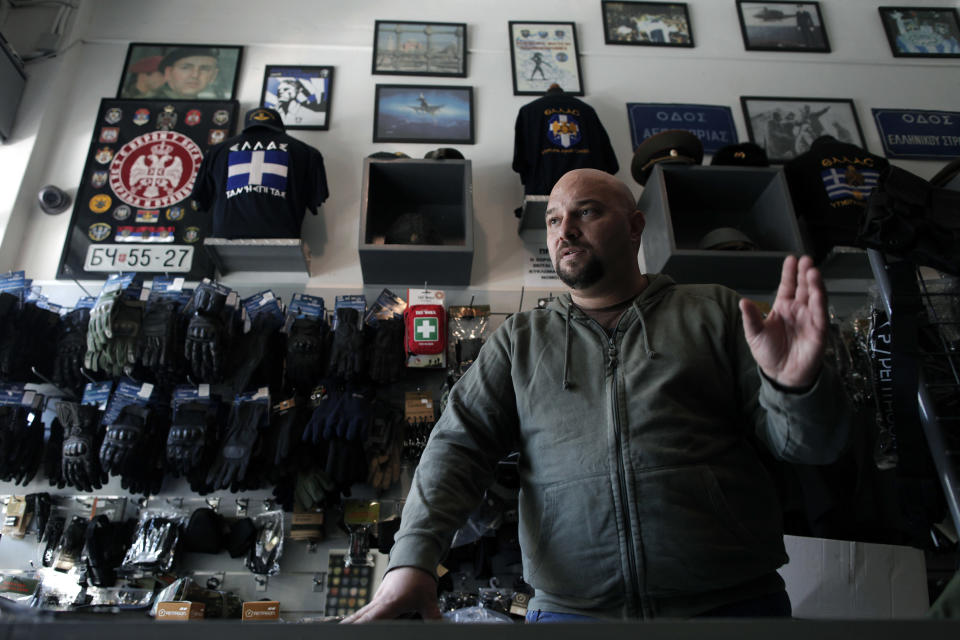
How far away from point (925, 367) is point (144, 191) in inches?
151

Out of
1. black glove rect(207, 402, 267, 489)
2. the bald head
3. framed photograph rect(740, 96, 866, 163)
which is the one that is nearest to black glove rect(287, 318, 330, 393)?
black glove rect(207, 402, 267, 489)

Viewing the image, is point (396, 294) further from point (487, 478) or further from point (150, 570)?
point (487, 478)

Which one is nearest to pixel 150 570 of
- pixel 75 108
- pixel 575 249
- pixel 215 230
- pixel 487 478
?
pixel 215 230

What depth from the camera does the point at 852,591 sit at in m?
2.07

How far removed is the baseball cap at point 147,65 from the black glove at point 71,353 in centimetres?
208

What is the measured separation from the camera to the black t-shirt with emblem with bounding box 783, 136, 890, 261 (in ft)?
10.4

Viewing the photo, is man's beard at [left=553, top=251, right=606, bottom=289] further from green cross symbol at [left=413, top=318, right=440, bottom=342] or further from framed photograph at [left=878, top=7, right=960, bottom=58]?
framed photograph at [left=878, top=7, right=960, bottom=58]

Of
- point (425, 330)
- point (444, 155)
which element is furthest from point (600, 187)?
point (444, 155)

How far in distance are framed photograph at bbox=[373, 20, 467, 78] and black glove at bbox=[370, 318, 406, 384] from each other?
2080mm

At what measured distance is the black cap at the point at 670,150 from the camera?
3.28 m

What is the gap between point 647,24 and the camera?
4.46 m

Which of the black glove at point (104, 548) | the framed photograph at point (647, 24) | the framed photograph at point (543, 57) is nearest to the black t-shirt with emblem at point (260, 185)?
the black glove at point (104, 548)

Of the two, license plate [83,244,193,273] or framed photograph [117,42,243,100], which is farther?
framed photograph [117,42,243,100]

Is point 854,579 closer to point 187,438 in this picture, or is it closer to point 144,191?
point 187,438
